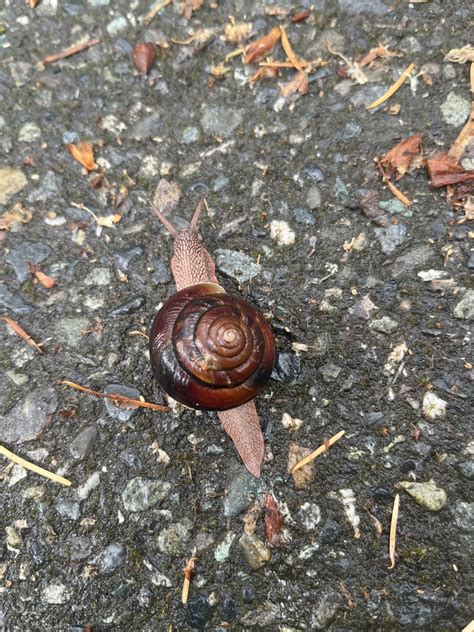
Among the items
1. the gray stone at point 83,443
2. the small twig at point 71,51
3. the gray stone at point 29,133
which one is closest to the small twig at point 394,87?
the small twig at point 71,51

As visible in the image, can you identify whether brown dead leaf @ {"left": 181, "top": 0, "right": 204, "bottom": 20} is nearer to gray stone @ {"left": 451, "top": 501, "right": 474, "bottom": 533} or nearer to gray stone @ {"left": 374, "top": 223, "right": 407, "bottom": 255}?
gray stone @ {"left": 374, "top": 223, "right": 407, "bottom": 255}

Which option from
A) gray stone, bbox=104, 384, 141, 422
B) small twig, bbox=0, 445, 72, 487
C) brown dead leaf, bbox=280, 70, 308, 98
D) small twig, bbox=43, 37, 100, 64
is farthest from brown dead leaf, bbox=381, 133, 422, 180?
small twig, bbox=0, 445, 72, 487

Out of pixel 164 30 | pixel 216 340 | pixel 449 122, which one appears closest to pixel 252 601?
pixel 216 340

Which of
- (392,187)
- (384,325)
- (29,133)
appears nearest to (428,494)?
(384,325)

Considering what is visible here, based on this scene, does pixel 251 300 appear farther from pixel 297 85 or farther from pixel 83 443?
pixel 297 85

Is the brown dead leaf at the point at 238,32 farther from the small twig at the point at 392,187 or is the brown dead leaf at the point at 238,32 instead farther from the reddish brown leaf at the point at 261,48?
the small twig at the point at 392,187

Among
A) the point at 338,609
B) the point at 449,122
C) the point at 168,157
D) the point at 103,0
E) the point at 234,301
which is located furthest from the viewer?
the point at 103,0

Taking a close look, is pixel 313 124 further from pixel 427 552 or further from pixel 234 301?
pixel 427 552
